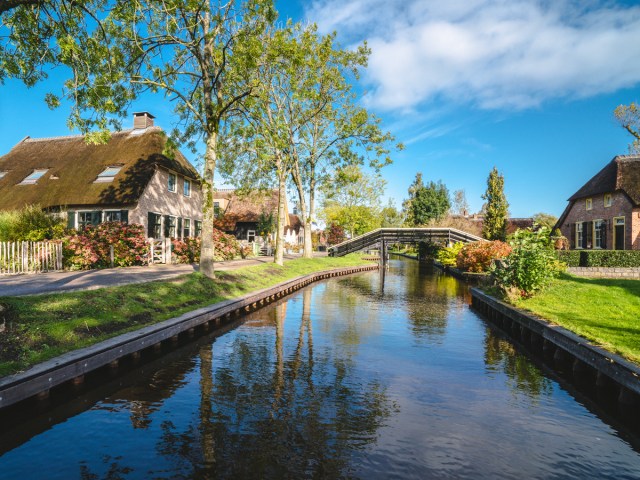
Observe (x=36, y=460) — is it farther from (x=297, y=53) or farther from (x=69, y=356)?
(x=297, y=53)

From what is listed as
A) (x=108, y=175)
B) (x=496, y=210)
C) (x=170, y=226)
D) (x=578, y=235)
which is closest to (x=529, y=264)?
(x=170, y=226)

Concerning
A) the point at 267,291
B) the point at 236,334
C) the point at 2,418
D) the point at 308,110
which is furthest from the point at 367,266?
the point at 2,418

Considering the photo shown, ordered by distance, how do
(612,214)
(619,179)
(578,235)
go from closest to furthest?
(619,179) < (612,214) < (578,235)

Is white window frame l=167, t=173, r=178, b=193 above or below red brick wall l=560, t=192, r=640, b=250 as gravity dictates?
above

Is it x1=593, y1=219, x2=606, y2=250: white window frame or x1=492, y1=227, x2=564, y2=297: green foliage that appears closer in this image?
x1=492, y1=227, x2=564, y2=297: green foliage

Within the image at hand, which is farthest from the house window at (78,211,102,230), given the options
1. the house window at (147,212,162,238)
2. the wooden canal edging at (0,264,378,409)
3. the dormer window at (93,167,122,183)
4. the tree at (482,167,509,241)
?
the tree at (482,167,509,241)

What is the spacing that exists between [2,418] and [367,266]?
37.7 m

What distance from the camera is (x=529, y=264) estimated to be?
45.6 ft

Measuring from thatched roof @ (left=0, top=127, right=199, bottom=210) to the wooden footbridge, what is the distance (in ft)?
67.5

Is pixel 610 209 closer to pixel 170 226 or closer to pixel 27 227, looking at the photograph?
pixel 170 226

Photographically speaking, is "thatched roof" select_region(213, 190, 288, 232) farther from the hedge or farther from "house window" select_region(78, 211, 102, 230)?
the hedge

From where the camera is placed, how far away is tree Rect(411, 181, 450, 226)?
216ft

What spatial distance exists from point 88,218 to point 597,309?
84.5 feet

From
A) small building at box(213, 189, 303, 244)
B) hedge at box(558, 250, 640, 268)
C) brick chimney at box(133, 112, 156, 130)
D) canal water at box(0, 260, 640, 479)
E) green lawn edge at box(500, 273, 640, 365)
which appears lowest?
canal water at box(0, 260, 640, 479)
